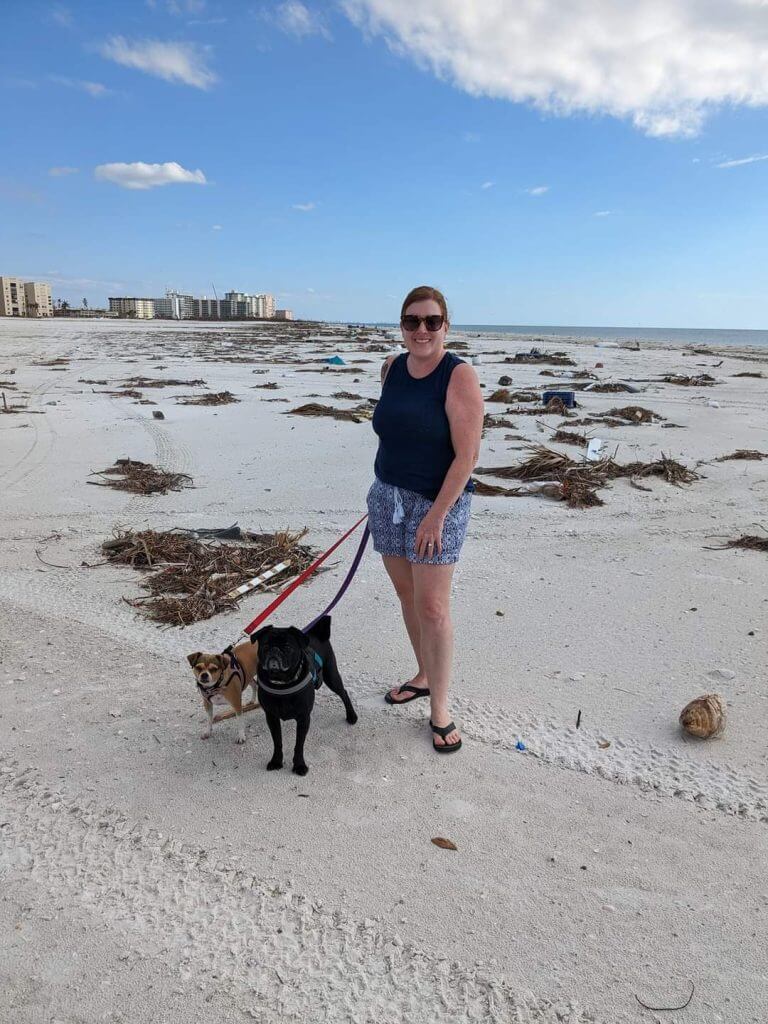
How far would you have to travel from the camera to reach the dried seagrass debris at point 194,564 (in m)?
3.95

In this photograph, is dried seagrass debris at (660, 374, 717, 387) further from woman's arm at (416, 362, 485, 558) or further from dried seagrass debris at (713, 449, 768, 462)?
woman's arm at (416, 362, 485, 558)

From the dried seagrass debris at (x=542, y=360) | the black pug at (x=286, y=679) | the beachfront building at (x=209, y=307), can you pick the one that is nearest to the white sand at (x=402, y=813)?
the black pug at (x=286, y=679)

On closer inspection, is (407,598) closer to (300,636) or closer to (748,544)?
(300,636)

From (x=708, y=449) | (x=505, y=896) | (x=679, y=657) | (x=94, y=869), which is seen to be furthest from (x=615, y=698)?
(x=708, y=449)

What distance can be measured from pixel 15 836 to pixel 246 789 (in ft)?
2.63

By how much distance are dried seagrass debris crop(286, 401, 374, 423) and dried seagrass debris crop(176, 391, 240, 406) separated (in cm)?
158

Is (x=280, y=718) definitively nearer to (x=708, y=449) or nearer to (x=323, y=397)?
(x=708, y=449)

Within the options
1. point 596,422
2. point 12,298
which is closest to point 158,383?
point 596,422

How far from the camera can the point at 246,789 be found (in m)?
2.48

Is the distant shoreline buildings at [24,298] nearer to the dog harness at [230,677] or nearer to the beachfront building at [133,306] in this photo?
the beachfront building at [133,306]

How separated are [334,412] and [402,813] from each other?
28.8ft

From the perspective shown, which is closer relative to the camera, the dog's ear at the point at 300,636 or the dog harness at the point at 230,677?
the dog's ear at the point at 300,636

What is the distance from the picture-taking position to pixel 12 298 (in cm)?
11238

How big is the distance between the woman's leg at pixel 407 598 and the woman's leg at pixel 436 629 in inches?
4.7
